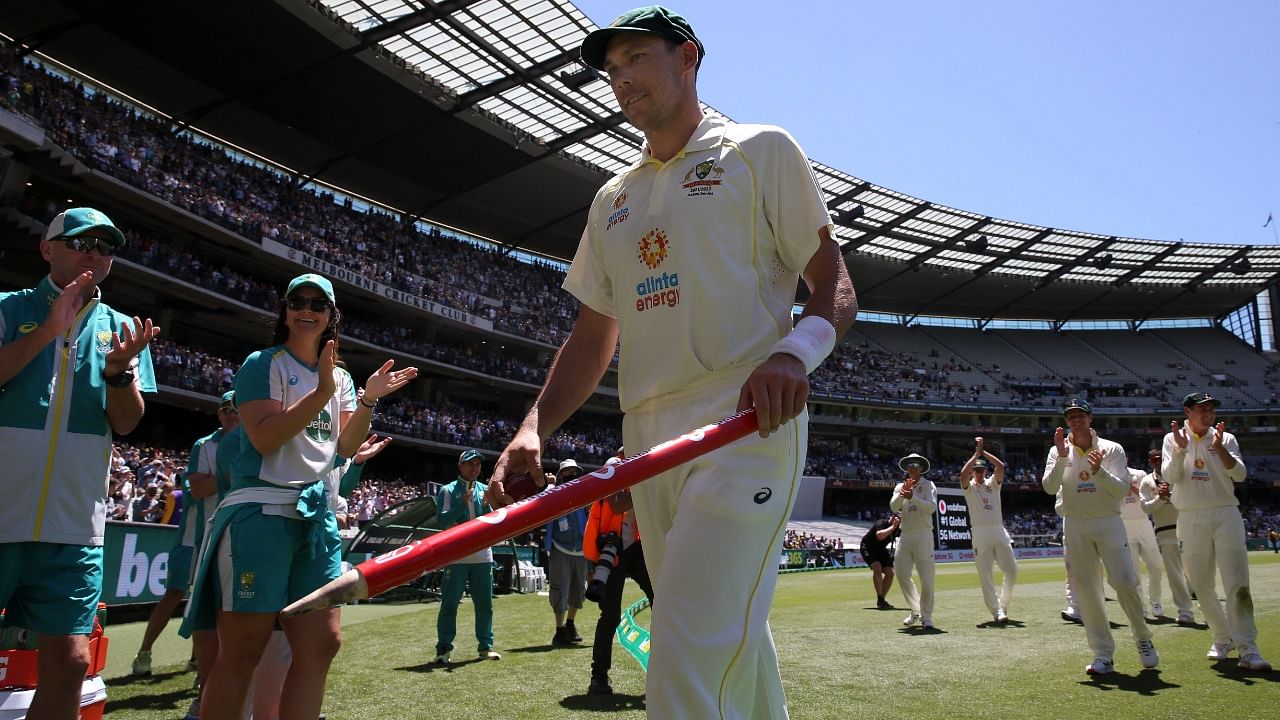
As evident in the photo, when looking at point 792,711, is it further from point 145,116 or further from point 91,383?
point 145,116

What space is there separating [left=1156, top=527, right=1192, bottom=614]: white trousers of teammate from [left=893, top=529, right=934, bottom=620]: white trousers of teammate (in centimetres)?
291

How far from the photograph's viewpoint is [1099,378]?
209ft

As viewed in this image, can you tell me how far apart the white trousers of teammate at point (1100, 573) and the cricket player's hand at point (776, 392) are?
6.40 metres

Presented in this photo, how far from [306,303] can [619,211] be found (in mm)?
1878

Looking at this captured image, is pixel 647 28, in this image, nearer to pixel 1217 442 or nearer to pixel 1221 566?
pixel 1217 442

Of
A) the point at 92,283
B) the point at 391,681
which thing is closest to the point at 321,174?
the point at 391,681

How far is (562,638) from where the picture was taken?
393 inches

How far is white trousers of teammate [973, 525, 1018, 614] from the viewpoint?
11.8m

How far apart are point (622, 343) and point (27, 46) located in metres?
33.6

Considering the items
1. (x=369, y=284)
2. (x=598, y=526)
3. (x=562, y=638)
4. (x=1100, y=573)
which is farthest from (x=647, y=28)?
→ (x=369, y=284)

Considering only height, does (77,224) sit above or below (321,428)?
above

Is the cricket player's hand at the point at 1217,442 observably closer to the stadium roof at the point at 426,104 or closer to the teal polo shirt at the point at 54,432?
the teal polo shirt at the point at 54,432

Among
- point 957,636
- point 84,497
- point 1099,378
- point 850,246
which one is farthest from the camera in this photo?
point 1099,378

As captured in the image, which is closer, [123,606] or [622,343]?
[622,343]
